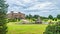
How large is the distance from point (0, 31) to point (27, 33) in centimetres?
866

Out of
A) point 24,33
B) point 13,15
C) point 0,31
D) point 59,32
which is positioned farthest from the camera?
point 13,15

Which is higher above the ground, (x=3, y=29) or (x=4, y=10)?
(x=4, y=10)

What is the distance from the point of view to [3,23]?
32.6 metres

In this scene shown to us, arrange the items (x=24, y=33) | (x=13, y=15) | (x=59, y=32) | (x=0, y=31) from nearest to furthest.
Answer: (x=59, y=32), (x=0, y=31), (x=24, y=33), (x=13, y=15)

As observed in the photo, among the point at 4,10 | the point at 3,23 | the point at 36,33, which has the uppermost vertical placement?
the point at 4,10

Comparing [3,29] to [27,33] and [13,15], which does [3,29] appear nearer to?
[27,33]

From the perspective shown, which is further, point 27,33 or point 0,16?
point 27,33

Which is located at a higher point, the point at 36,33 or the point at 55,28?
the point at 55,28

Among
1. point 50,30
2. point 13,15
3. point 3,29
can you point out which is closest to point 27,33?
point 3,29

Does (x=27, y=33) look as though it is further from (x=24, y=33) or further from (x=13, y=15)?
(x=13, y=15)

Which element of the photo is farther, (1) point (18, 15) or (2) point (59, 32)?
(1) point (18, 15)

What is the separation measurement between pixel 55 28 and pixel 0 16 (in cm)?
1584

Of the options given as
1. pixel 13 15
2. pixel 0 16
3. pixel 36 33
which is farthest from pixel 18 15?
pixel 0 16

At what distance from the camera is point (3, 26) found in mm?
32656
